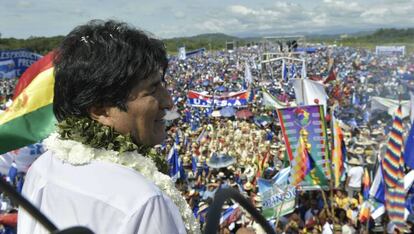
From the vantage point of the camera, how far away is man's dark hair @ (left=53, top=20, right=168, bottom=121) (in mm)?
1119

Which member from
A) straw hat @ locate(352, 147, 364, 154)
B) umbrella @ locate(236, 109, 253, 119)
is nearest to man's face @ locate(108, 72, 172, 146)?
straw hat @ locate(352, 147, 364, 154)

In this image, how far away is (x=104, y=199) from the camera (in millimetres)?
958

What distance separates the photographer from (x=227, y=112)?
1823 cm

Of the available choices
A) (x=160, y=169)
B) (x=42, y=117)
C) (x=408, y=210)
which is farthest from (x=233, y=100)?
(x=160, y=169)

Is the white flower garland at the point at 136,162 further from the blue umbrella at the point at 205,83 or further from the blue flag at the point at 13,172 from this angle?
the blue umbrella at the point at 205,83

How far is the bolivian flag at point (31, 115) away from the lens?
3.76 meters

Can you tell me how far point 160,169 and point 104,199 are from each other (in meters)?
0.31

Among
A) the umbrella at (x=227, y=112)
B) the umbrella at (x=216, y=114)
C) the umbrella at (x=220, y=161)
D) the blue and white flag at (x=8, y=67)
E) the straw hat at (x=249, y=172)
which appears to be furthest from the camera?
the umbrella at (x=216, y=114)

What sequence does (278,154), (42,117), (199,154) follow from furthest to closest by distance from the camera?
(199,154) → (278,154) → (42,117)

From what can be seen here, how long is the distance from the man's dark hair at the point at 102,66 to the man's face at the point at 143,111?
0.02m

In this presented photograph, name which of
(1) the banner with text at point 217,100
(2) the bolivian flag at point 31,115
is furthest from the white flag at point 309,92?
(2) the bolivian flag at point 31,115

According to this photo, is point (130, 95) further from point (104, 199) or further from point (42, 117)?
point (42, 117)

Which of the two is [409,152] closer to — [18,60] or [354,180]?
[354,180]

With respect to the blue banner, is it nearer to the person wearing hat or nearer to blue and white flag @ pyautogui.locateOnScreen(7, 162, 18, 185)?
blue and white flag @ pyautogui.locateOnScreen(7, 162, 18, 185)
